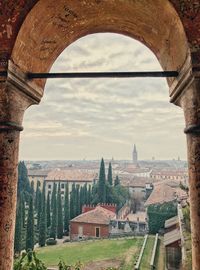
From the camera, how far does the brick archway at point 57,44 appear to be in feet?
7.84

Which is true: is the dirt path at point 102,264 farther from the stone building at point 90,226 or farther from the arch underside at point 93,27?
the arch underside at point 93,27

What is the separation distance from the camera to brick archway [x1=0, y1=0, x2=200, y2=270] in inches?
94.1

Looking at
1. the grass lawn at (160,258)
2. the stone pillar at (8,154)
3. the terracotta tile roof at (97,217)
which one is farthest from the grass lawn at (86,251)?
the stone pillar at (8,154)

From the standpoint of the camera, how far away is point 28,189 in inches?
2135

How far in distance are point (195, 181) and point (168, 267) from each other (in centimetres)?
1960

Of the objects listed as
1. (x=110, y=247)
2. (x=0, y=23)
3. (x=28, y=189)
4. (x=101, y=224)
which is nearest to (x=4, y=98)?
(x=0, y=23)

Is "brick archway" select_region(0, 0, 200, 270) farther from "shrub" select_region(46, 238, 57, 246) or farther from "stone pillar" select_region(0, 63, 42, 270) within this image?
"shrub" select_region(46, 238, 57, 246)

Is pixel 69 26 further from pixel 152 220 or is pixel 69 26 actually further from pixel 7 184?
pixel 152 220

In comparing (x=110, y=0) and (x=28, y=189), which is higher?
(x=110, y=0)

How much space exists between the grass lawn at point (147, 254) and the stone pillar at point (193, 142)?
2351 centimetres

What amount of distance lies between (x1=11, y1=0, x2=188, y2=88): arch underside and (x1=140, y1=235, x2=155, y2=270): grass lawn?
23403mm

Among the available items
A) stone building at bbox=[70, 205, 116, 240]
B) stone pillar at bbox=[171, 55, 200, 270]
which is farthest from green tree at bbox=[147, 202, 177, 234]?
stone pillar at bbox=[171, 55, 200, 270]

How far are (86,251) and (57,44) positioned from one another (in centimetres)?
3179

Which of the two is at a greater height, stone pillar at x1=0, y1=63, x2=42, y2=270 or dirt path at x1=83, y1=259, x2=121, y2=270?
stone pillar at x1=0, y1=63, x2=42, y2=270
